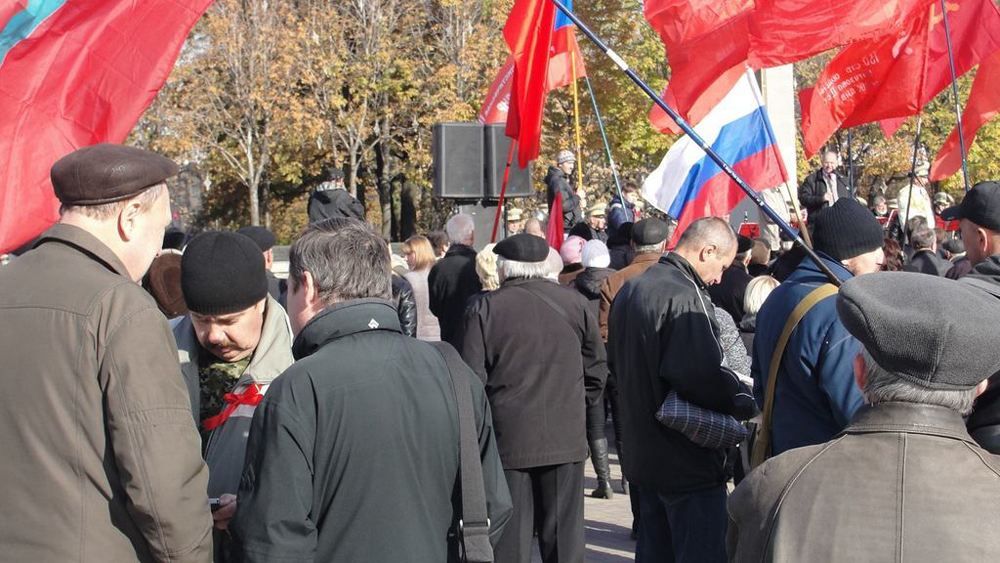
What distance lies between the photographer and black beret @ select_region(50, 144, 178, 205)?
10.5 ft

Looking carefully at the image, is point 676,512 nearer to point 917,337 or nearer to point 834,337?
point 834,337

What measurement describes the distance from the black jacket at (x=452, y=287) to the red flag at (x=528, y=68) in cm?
97

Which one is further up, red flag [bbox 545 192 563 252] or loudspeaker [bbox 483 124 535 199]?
loudspeaker [bbox 483 124 535 199]

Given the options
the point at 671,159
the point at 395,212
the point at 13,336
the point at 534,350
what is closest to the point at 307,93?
the point at 395,212

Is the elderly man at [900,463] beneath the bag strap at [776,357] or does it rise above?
above

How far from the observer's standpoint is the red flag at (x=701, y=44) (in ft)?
23.3

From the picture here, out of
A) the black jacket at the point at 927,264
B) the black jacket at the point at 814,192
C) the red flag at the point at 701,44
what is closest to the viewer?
the red flag at the point at 701,44

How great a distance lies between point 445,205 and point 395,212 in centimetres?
420

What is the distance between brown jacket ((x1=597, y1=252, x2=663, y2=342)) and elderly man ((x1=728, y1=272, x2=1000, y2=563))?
18.5 ft

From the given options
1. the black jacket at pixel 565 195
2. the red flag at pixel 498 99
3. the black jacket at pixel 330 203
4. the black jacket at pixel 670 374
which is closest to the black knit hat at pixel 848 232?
the black jacket at pixel 670 374

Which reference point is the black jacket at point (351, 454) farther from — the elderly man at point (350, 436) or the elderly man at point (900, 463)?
the elderly man at point (900, 463)

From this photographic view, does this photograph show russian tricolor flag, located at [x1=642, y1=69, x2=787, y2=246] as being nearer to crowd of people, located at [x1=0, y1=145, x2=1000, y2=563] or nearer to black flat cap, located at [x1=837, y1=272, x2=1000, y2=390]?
crowd of people, located at [x1=0, y1=145, x2=1000, y2=563]

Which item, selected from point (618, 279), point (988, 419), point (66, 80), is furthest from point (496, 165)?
point (988, 419)

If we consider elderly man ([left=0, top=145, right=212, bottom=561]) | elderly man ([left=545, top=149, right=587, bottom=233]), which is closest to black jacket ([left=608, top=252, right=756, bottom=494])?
elderly man ([left=0, top=145, right=212, bottom=561])
